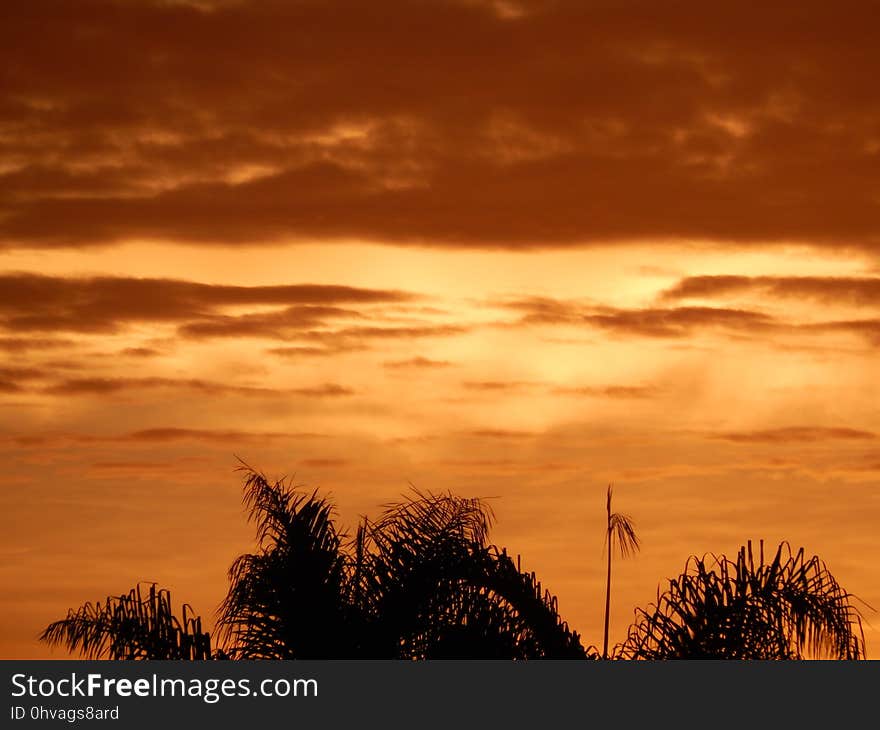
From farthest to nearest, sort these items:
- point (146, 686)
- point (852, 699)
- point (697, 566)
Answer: point (697, 566) → point (146, 686) → point (852, 699)

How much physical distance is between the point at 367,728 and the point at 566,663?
196 centimetres

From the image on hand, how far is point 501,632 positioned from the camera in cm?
1748

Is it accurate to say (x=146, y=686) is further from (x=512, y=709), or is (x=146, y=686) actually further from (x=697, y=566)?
(x=697, y=566)

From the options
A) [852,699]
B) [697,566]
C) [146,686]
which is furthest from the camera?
[697,566]

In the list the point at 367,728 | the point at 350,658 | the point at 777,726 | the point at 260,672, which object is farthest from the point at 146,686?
the point at 777,726

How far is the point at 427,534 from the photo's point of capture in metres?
17.7

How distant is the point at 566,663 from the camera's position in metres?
14.6

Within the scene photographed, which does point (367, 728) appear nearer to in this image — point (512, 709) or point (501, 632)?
point (512, 709)

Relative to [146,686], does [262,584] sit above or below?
above

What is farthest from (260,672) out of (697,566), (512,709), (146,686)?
(697,566)

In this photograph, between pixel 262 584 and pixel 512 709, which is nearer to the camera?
pixel 512 709

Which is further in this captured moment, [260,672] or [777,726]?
[260,672]

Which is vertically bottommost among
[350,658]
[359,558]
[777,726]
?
[777,726]

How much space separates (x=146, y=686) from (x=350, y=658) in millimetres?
3147
